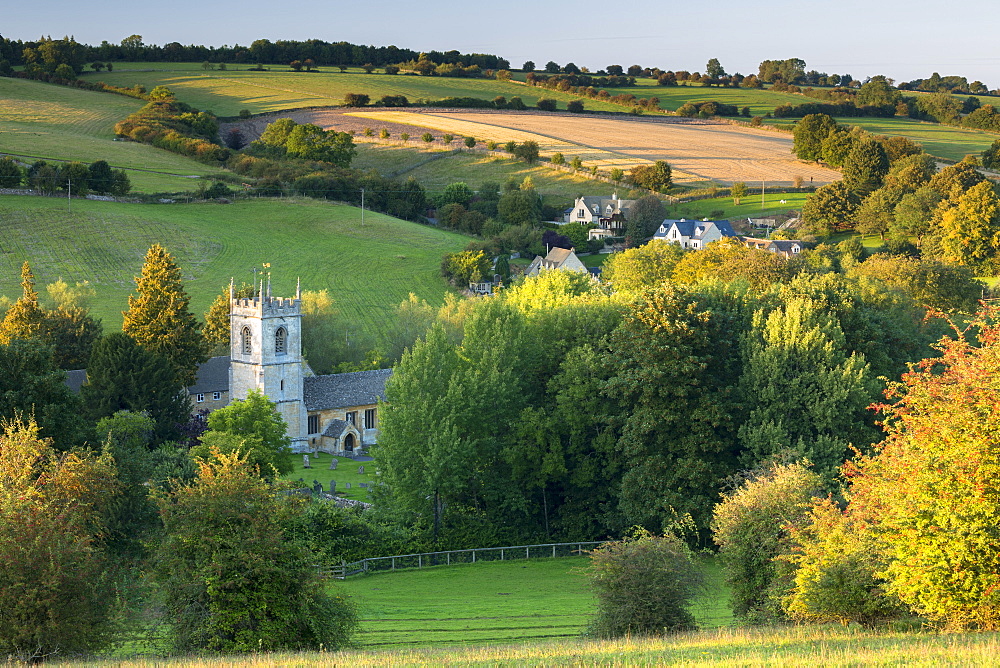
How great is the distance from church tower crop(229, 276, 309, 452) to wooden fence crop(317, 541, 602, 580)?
24.0 m

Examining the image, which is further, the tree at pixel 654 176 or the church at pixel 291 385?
the tree at pixel 654 176

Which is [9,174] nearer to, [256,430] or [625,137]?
[256,430]

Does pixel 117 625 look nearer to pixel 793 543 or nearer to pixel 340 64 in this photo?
pixel 793 543

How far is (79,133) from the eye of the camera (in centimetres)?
13362

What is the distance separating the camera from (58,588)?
25438 millimetres

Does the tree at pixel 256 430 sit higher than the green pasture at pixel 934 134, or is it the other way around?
the green pasture at pixel 934 134

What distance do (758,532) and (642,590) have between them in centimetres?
542

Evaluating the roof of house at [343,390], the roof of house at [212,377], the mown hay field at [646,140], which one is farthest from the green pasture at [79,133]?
the roof of house at [343,390]

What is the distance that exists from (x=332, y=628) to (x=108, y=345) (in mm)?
39803

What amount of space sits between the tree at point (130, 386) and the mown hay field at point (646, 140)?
90430 millimetres

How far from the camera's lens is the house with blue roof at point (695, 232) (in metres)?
119

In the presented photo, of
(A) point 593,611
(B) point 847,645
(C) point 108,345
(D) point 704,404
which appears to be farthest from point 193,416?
(B) point 847,645

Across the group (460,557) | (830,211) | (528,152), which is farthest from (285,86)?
(460,557)

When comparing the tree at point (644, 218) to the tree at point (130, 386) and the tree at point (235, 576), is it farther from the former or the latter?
the tree at point (235, 576)
